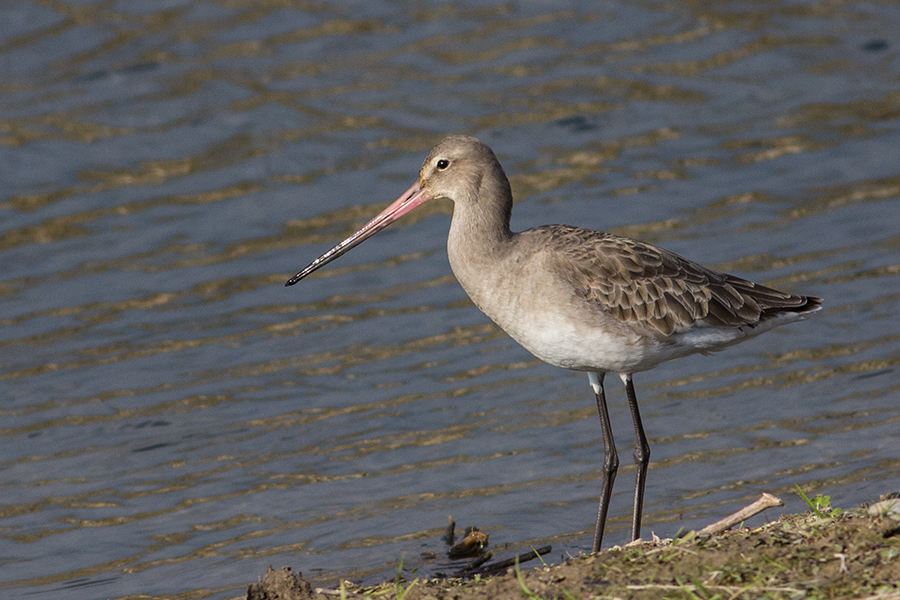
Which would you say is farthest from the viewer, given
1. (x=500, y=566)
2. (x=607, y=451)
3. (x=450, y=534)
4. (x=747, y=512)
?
(x=607, y=451)

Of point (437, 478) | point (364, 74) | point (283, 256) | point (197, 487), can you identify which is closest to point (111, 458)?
point (197, 487)

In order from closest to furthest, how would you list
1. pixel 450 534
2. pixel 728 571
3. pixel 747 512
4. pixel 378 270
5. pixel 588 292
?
pixel 728 571 < pixel 747 512 < pixel 588 292 < pixel 450 534 < pixel 378 270

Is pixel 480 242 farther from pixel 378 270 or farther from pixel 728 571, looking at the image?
pixel 378 270

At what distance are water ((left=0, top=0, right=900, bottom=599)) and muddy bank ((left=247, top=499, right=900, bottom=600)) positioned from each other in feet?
5.17

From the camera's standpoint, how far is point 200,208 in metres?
12.2

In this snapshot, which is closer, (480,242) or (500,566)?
(500,566)

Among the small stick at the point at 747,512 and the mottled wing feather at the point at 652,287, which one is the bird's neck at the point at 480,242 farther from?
the small stick at the point at 747,512

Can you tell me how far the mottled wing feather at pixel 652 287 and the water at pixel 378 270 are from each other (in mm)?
1098

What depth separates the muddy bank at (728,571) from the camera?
4.33m

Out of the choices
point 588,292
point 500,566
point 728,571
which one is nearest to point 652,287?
point 588,292

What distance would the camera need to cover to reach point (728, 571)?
446 centimetres

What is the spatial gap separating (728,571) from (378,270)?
6995mm

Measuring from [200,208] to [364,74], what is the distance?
137 inches

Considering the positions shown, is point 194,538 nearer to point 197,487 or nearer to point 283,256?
point 197,487
